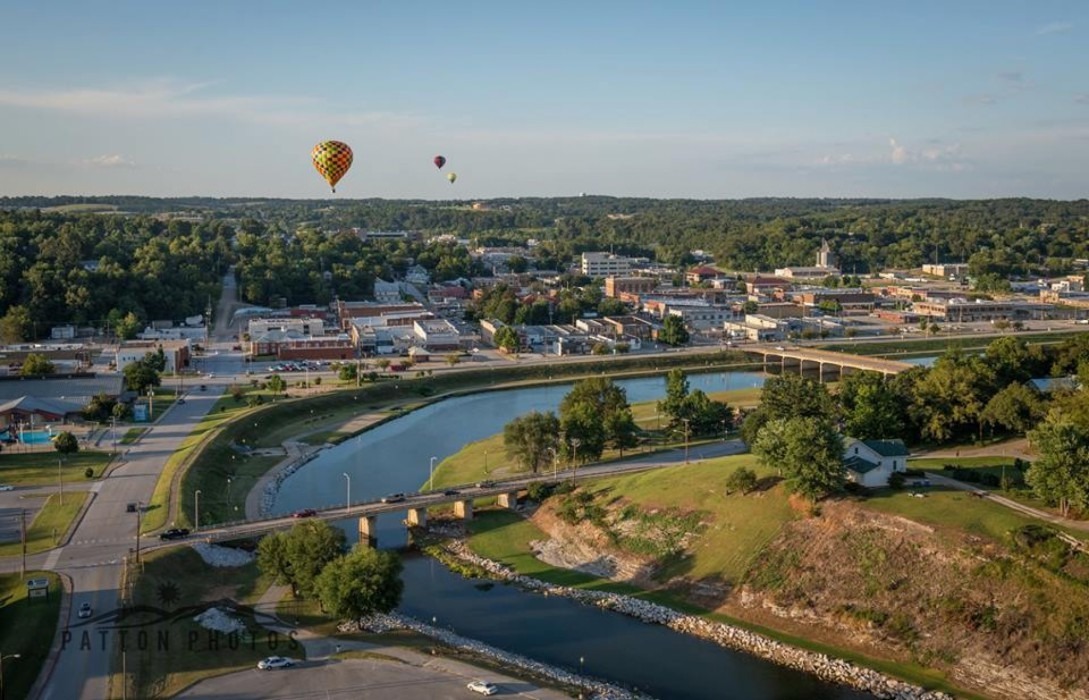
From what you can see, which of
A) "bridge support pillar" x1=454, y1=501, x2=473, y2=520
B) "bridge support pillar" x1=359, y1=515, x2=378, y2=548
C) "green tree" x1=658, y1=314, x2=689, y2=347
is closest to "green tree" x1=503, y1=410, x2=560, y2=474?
"bridge support pillar" x1=454, y1=501, x2=473, y2=520

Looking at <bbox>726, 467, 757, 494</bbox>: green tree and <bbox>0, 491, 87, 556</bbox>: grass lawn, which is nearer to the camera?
<bbox>0, 491, 87, 556</bbox>: grass lawn

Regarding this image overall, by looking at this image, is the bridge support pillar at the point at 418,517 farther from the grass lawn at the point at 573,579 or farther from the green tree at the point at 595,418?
the green tree at the point at 595,418

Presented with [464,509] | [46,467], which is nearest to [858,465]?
[464,509]

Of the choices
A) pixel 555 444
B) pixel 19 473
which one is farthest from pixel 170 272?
pixel 555 444

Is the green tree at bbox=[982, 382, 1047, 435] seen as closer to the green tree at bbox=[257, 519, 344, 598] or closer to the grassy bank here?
the green tree at bbox=[257, 519, 344, 598]

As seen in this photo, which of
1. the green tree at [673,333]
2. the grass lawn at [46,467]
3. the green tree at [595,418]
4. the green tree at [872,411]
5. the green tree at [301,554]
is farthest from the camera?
the green tree at [673,333]

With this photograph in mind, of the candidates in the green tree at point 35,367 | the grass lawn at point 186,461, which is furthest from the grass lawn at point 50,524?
the green tree at point 35,367
